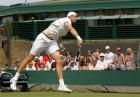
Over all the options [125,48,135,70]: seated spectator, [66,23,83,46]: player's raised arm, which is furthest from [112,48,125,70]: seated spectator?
[66,23,83,46]: player's raised arm

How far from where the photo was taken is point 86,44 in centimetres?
2692

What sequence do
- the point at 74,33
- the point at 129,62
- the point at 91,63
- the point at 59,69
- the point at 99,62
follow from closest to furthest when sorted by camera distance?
1. the point at 74,33
2. the point at 59,69
3. the point at 129,62
4. the point at 99,62
5. the point at 91,63

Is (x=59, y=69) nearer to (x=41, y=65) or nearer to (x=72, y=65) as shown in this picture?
(x=72, y=65)

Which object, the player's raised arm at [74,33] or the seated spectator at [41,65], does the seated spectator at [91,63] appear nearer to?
the seated spectator at [41,65]

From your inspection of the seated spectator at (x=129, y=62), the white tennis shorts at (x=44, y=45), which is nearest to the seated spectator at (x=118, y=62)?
the seated spectator at (x=129, y=62)

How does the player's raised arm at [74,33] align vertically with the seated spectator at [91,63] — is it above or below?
above

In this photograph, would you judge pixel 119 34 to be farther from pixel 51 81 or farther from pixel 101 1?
pixel 51 81

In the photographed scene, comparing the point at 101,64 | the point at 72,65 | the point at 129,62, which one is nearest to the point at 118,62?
the point at 129,62

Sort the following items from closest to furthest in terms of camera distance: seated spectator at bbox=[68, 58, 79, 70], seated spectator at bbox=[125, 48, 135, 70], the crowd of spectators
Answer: seated spectator at bbox=[125, 48, 135, 70]
the crowd of spectators
seated spectator at bbox=[68, 58, 79, 70]

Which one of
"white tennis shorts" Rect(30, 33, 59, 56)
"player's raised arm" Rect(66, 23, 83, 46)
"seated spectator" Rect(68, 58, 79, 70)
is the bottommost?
"seated spectator" Rect(68, 58, 79, 70)

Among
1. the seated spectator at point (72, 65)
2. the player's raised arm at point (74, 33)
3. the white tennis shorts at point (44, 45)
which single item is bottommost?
the seated spectator at point (72, 65)

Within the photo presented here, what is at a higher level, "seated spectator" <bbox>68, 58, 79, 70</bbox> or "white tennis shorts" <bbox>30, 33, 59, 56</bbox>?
"white tennis shorts" <bbox>30, 33, 59, 56</bbox>

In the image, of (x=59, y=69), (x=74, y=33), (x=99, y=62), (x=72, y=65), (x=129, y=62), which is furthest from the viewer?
(x=72, y=65)

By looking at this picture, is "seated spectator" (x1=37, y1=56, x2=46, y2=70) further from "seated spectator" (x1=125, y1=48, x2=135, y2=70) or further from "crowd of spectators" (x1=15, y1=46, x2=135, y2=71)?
"seated spectator" (x1=125, y1=48, x2=135, y2=70)
